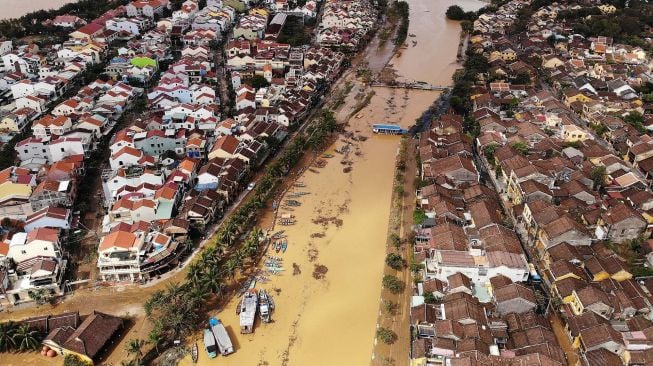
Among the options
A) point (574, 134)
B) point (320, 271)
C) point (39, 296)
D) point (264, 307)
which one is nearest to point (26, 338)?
point (39, 296)

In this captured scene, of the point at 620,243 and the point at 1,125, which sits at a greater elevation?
the point at 1,125

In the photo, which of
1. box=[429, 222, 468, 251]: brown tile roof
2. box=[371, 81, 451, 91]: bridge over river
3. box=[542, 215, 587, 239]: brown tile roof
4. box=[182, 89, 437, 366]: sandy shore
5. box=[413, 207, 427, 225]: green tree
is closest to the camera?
box=[182, 89, 437, 366]: sandy shore

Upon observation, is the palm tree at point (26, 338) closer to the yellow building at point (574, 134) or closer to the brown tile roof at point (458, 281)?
the brown tile roof at point (458, 281)

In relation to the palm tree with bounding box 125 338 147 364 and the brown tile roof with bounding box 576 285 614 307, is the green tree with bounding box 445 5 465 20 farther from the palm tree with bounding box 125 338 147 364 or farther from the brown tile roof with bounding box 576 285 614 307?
the palm tree with bounding box 125 338 147 364

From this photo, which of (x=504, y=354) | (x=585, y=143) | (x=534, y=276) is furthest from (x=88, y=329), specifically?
(x=585, y=143)

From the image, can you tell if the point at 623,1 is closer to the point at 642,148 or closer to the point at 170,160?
the point at 642,148

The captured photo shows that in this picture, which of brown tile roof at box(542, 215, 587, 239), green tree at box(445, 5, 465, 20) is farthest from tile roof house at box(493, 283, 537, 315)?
green tree at box(445, 5, 465, 20)

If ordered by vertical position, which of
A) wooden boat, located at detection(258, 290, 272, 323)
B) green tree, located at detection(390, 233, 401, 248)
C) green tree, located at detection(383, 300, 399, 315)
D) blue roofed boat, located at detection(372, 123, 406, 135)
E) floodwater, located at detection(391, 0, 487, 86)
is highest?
wooden boat, located at detection(258, 290, 272, 323)
